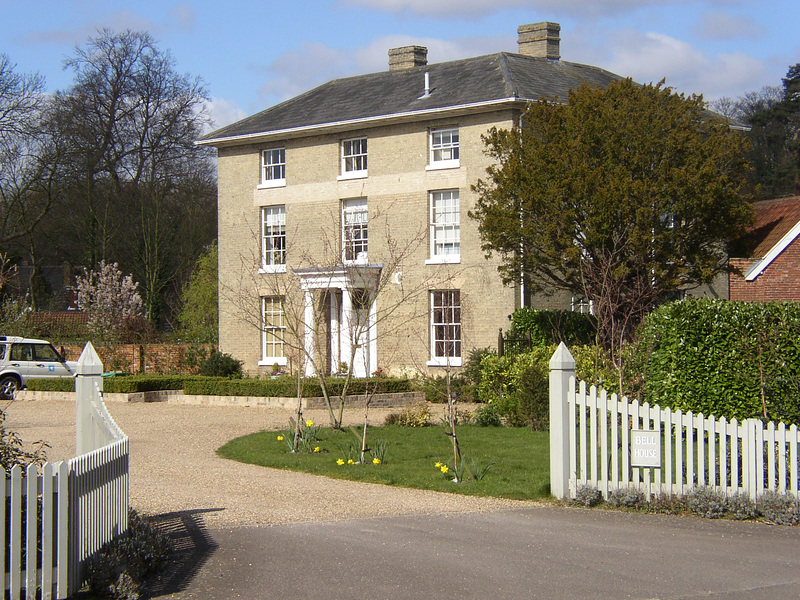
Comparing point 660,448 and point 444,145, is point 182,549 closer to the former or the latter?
point 660,448

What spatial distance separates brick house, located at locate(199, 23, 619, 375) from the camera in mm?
27484

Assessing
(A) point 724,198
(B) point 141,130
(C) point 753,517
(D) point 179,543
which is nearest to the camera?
(D) point 179,543

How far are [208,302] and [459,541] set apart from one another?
34412 mm

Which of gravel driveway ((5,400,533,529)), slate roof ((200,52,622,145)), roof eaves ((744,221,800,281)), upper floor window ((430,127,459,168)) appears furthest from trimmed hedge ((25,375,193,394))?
roof eaves ((744,221,800,281))

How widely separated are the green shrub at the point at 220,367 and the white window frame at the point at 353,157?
22.3ft

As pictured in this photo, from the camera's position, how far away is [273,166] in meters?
32.0

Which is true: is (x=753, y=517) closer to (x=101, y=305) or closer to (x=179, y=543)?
(x=179, y=543)

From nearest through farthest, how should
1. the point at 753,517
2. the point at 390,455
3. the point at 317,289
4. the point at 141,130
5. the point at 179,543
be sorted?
the point at 179,543, the point at 753,517, the point at 390,455, the point at 317,289, the point at 141,130

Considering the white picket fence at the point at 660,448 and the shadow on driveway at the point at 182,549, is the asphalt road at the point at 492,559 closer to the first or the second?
the shadow on driveway at the point at 182,549

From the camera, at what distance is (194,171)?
52.9 m

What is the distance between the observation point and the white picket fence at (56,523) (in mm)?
6164

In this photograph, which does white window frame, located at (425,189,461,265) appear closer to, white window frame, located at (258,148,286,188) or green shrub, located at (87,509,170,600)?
white window frame, located at (258,148,286,188)

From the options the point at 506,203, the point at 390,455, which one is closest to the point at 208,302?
the point at 506,203

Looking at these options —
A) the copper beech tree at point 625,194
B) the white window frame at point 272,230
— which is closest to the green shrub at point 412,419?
the copper beech tree at point 625,194
